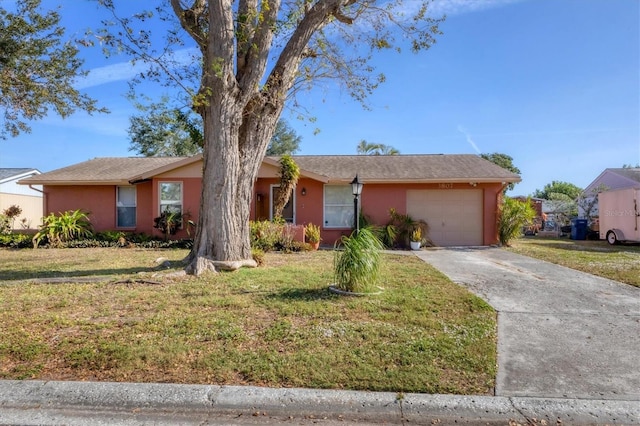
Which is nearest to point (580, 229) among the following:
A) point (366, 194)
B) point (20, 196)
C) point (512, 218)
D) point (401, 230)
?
point (512, 218)

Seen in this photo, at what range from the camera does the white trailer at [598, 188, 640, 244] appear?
15.3 m

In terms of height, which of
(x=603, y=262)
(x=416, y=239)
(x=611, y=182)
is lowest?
(x=603, y=262)

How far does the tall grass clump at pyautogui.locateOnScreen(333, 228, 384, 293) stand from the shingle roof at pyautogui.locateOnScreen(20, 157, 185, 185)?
1183 centimetres

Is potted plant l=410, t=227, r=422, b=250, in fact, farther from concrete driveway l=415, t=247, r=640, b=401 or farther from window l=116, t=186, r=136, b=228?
window l=116, t=186, r=136, b=228

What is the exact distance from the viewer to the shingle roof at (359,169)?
14.5m

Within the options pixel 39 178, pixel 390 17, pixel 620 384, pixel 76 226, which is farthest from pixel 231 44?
pixel 39 178

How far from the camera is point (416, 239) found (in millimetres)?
13930

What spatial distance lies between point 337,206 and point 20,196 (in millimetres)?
22642

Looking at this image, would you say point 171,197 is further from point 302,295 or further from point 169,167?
point 302,295

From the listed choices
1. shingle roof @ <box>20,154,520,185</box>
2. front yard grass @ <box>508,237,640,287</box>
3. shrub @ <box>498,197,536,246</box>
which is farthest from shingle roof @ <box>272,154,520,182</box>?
front yard grass @ <box>508,237,640,287</box>

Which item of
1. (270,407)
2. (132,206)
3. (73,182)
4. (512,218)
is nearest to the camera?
(270,407)

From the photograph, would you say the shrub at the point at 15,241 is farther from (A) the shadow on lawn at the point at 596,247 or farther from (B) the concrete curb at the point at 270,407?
(A) the shadow on lawn at the point at 596,247

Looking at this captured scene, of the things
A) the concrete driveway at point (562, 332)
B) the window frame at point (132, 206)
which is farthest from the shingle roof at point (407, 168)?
the window frame at point (132, 206)

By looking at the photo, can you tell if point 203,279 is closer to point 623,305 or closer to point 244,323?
point 244,323
